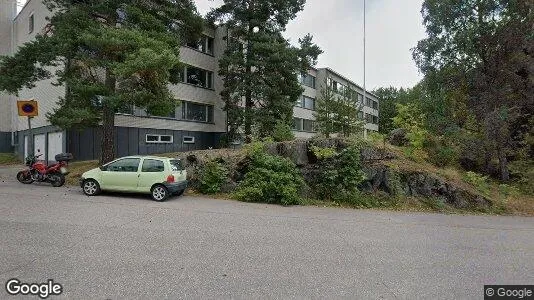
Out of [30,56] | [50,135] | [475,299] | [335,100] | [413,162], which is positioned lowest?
[475,299]

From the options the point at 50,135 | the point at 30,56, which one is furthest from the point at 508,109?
the point at 50,135

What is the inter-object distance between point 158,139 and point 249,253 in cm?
1974

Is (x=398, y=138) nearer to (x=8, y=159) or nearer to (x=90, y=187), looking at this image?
(x=90, y=187)

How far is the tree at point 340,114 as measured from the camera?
18.4m

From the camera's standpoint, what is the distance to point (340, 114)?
1856 cm

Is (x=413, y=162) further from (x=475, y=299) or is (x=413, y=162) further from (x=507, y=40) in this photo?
(x=475, y=299)

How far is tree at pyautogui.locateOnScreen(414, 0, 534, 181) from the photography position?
49.4 feet

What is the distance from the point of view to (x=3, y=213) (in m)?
8.32

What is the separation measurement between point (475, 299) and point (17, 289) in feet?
18.7

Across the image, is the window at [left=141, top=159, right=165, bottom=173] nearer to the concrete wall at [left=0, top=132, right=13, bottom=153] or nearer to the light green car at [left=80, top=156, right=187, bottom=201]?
the light green car at [left=80, top=156, right=187, bottom=201]

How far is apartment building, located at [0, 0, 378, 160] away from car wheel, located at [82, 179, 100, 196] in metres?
7.96

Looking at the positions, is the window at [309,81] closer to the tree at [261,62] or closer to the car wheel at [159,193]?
the tree at [261,62]

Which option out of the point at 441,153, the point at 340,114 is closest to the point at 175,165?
the point at 340,114

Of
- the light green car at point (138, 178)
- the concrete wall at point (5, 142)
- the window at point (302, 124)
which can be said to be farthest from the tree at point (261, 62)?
the concrete wall at point (5, 142)
